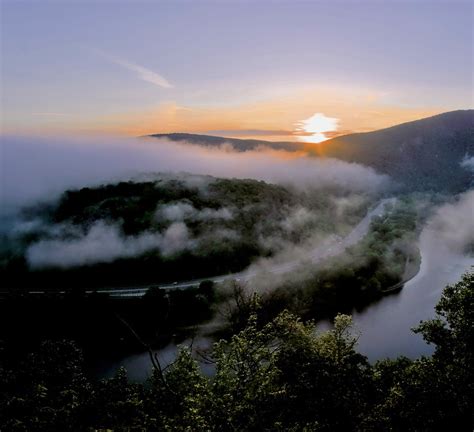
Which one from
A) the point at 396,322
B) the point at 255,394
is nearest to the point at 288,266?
the point at 396,322

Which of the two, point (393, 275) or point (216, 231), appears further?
point (216, 231)

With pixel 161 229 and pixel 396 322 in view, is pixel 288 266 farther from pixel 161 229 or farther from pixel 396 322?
pixel 161 229

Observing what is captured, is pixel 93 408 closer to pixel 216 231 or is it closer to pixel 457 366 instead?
pixel 457 366

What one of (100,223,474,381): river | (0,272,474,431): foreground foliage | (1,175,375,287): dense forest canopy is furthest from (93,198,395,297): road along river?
(0,272,474,431): foreground foliage

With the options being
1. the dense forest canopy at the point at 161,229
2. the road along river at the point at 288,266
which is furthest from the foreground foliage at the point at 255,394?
the dense forest canopy at the point at 161,229

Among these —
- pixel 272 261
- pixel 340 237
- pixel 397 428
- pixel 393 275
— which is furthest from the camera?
pixel 340 237

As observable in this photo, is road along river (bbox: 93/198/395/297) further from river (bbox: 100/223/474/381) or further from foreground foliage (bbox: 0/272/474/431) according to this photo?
foreground foliage (bbox: 0/272/474/431)

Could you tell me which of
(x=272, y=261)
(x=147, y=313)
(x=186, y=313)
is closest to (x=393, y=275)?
(x=272, y=261)

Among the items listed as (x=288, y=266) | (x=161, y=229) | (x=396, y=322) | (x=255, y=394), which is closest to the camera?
(x=255, y=394)
